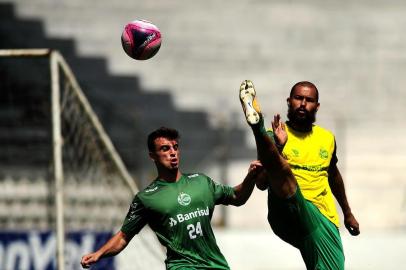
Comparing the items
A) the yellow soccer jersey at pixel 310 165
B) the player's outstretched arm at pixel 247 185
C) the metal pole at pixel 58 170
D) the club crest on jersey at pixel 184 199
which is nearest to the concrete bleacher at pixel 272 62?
the metal pole at pixel 58 170

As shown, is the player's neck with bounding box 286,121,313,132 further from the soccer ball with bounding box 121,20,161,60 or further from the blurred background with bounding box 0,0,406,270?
the blurred background with bounding box 0,0,406,270

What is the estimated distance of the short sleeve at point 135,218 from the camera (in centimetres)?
602

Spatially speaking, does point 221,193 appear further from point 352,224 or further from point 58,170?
point 58,170

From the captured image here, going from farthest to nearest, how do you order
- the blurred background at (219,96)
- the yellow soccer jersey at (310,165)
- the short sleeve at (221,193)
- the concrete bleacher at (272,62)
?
the concrete bleacher at (272,62), the blurred background at (219,96), the yellow soccer jersey at (310,165), the short sleeve at (221,193)

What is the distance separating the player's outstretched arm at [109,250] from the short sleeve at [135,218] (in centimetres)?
5

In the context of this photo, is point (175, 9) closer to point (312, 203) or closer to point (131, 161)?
point (131, 161)

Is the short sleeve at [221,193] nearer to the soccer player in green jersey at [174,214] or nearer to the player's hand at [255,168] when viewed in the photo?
the soccer player in green jersey at [174,214]

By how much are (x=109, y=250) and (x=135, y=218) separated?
0.24 m

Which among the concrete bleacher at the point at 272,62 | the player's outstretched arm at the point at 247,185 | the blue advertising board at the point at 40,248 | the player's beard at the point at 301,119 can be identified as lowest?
the blue advertising board at the point at 40,248

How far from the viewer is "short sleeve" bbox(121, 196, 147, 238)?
237 inches

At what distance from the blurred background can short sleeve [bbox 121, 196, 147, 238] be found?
439 centimetres

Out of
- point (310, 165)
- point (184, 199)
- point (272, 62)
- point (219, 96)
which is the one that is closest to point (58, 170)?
point (184, 199)

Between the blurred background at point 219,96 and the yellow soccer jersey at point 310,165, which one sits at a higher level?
the blurred background at point 219,96

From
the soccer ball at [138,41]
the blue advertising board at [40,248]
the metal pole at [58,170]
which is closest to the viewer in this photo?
the soccer ball at [138,41]
